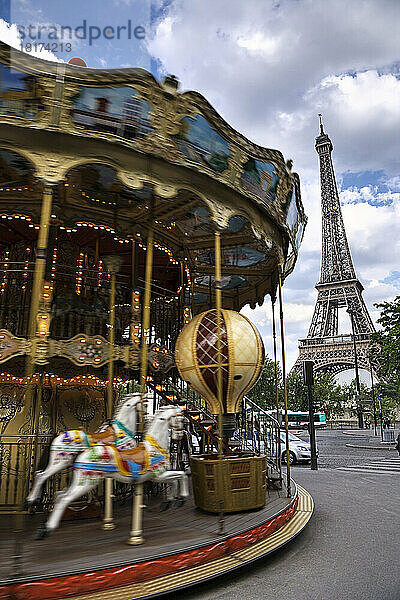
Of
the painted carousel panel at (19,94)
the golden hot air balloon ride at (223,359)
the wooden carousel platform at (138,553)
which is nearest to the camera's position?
the wooden carousel platform at (138,553)

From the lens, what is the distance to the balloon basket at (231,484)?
707 centimetres

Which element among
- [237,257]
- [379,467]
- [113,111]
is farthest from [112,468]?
[379,467]

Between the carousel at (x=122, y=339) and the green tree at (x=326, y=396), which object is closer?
the carousel at (x=122, y=339)

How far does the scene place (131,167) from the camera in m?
6.14

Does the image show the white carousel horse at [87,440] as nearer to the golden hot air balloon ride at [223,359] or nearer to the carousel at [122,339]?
the carousel at [122,339]

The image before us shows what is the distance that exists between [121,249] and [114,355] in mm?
3646

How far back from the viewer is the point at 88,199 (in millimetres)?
8547

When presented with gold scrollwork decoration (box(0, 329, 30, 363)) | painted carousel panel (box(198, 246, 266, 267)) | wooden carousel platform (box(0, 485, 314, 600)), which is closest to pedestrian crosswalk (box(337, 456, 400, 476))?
painted carousel panel (box(198, 246, 266, 267))

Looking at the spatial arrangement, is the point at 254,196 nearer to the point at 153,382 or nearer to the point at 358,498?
the point at 153,382

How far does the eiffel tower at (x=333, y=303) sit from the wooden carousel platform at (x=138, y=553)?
5989cm

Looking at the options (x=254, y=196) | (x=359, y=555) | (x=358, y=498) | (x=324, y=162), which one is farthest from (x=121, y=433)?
(x=324, y=162)

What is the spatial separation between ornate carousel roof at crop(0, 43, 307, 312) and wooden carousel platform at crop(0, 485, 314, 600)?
4.17 meters

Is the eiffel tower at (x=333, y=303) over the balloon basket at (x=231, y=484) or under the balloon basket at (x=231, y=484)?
over

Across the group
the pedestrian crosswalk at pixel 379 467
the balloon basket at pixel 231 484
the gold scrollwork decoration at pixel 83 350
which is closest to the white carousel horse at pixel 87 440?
the gold scrollwork decoration at pixel 83 350
